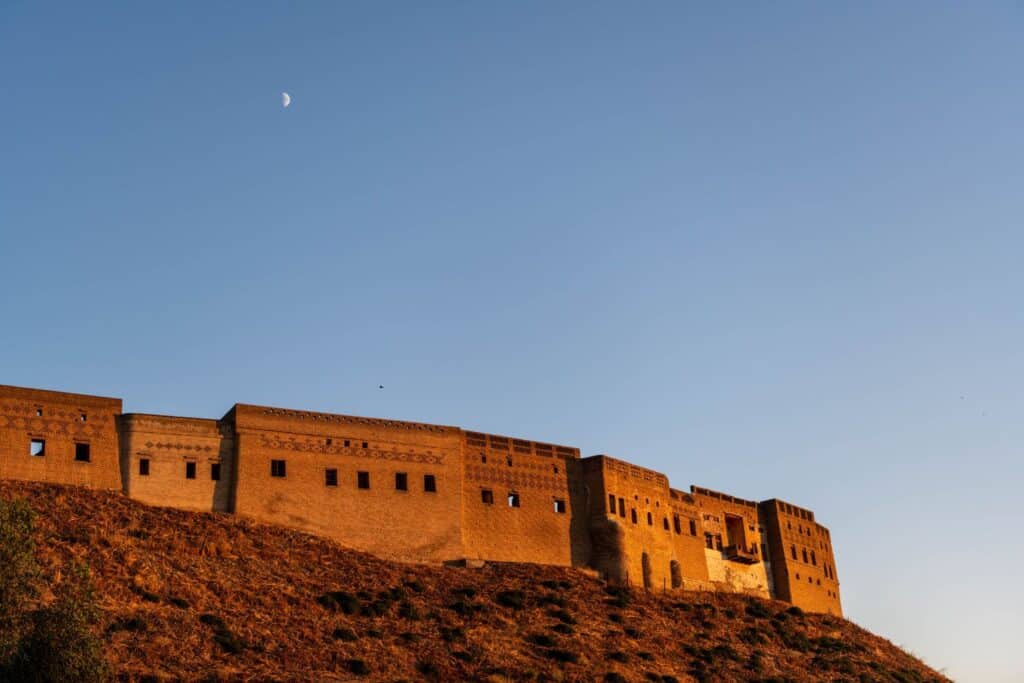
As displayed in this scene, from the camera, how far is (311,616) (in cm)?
4147

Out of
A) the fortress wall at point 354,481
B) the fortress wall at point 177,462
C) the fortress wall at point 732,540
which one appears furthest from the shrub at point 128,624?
the fortress wall at point 732,540

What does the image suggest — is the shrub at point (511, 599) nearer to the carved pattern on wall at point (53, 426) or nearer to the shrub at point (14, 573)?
the carved pattern on wall at point (53, 426)

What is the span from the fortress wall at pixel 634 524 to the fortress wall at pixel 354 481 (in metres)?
6.78

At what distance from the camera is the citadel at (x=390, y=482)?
45.6 m

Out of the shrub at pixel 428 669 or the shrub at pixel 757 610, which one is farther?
the shrub at pixel 757 610

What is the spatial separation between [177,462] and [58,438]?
403 centimetres

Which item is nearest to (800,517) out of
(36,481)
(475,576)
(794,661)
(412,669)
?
(794,661)

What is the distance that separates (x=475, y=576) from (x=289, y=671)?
13.3 m

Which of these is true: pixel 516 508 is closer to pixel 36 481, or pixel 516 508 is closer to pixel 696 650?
pixel 696 650

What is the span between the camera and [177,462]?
46.7 metres

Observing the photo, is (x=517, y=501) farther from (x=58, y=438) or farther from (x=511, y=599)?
(x=58, y=438)

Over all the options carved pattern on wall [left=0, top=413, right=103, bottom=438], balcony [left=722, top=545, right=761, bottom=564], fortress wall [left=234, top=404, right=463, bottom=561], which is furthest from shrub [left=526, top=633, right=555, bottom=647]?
balcony [left=722, top=545, right=761, bottom=564]

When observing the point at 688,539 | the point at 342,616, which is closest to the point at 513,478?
the point at 688,539

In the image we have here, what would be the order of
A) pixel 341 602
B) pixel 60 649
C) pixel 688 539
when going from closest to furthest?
1. pixel 60 649
2. pixel 341 602
3. pixel 688 539
